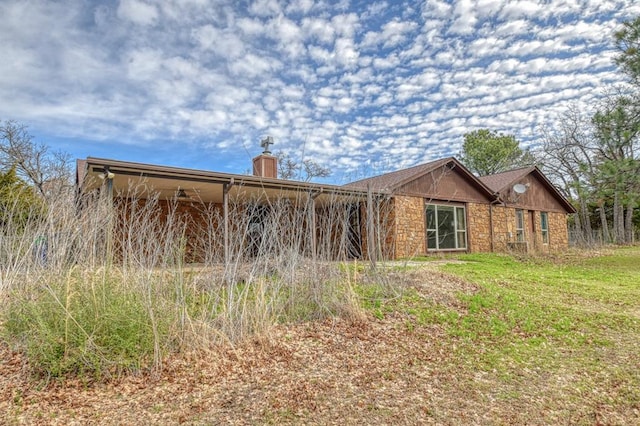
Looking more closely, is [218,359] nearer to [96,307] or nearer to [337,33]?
[96,307]

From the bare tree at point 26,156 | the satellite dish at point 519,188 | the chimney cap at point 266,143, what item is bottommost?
the satellite dish at point 519,188

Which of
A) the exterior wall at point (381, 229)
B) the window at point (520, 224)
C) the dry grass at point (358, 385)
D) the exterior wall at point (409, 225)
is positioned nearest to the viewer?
the dry grass at point (358, 385)

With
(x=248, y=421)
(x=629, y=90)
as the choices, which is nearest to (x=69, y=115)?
(x=248, y=421)

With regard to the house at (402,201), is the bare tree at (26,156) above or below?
above

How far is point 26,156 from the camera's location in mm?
16266

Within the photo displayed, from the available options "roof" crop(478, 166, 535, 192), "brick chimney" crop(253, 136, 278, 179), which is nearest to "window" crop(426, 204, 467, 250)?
"roof" crop(478, 166, 535, 192)

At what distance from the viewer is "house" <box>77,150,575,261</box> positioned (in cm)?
755

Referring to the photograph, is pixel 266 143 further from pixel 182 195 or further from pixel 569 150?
pixel 569 150

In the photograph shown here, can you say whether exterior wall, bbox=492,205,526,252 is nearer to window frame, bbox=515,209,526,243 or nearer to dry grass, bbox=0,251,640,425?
window frame, bbox=515,209,526,243

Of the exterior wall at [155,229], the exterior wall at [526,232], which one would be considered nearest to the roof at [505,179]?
the exterior wall at [526,232]

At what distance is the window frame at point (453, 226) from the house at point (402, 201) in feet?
0.11

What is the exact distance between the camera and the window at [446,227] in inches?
495

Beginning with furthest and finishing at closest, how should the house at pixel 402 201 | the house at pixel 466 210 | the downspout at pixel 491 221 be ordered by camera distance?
the downspout at pixel 491 221, the house at pixel 466 210, the house at pixel 402 201

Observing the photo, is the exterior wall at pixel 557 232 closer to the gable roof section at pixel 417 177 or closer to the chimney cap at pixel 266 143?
the gable roof section at pixel 417 177
